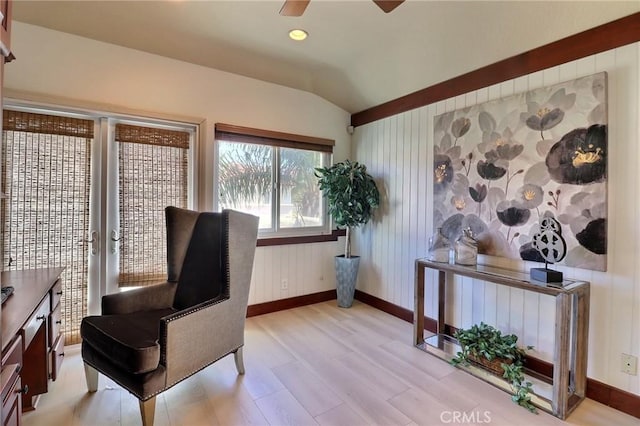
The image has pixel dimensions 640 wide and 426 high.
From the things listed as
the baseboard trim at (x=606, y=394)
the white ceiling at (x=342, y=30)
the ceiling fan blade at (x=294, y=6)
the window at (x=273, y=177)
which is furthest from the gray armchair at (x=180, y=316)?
the baseboard trim at (x=606, y=394)

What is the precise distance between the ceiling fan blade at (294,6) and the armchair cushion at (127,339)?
6.47ft

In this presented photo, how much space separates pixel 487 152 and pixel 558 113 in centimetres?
54

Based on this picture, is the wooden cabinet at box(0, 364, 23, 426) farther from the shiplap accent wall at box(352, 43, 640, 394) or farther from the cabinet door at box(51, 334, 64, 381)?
the shiplap accent wall at box(352, 43, 640, 394)

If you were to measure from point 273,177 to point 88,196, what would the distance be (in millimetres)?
1745

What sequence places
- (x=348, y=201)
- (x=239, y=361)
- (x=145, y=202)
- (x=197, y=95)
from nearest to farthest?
(x=239, y=361) < (x=145, y=202) < (x=197, y=95) < (x=348, y=201)

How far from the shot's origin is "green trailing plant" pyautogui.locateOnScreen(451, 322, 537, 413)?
87.8 inches

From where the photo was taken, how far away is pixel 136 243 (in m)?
2.99

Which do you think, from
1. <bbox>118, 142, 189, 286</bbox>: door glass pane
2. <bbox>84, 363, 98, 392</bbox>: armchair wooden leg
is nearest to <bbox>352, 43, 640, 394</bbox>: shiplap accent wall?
<bbox>118, 142, 189, 286</bbox>: door glass pane

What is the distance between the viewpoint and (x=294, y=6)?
1.77m

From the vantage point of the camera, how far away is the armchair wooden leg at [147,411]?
1.75 metres

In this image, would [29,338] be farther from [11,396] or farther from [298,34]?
[298,34]

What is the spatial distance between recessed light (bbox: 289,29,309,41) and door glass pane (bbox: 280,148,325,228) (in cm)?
126

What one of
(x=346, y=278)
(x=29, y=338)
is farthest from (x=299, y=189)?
(x=29, y=338)

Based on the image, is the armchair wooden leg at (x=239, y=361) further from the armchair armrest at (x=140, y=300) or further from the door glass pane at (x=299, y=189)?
the door glass pane at (x=299, y=189)
